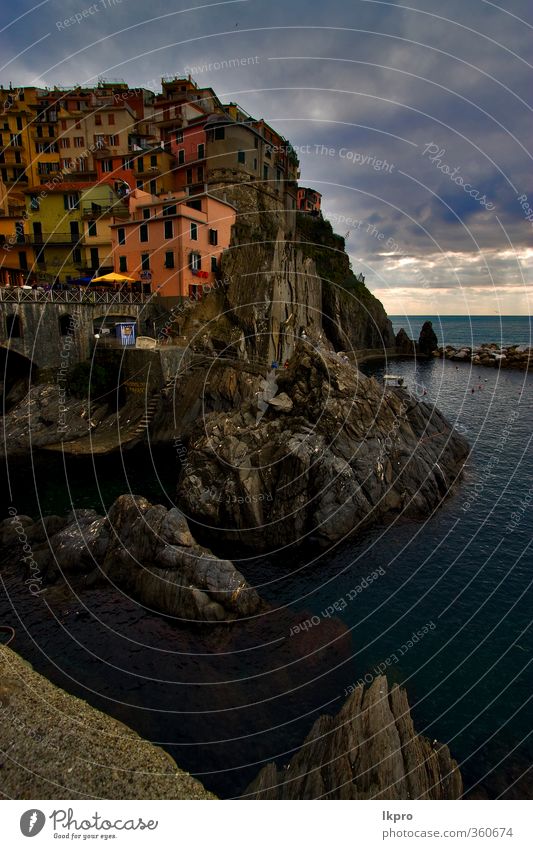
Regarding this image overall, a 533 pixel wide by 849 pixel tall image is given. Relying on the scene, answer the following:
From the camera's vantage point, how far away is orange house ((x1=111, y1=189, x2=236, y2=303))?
49.0 metres

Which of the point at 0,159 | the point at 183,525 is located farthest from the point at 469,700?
the point at 0,159

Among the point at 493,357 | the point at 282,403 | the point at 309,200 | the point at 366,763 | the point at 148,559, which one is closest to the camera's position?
the point at 366,763

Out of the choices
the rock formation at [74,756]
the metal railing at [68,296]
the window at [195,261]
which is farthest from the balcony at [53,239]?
the rock formation at [74,756]

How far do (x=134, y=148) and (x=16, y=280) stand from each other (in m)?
29.5

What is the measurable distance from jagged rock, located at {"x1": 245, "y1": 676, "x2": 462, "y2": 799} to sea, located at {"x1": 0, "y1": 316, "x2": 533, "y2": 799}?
61.3 inches

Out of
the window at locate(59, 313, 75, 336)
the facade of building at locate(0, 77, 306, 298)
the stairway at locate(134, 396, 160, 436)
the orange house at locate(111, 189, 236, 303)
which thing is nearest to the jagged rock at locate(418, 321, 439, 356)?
the facade of building at locate(0, 77, 306, 298)

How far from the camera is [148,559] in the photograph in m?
23.3

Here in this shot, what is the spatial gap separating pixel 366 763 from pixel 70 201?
67753 mm

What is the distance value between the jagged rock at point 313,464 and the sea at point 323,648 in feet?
5.83

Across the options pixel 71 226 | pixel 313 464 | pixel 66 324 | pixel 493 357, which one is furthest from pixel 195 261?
pixel 493 357

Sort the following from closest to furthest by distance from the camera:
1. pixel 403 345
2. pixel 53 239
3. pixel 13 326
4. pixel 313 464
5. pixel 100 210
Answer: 1. pixel 313 464
2. pixel 13 326
3. pixel 100 210
4. pixel 53 239
5. pixel 403 345

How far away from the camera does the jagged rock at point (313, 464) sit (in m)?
29.4

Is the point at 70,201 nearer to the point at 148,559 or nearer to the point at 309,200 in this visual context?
the point at 148,559

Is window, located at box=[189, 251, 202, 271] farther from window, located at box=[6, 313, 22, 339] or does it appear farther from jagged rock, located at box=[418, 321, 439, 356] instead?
jagged rock, located at box=[418, 321, 439, 356]
